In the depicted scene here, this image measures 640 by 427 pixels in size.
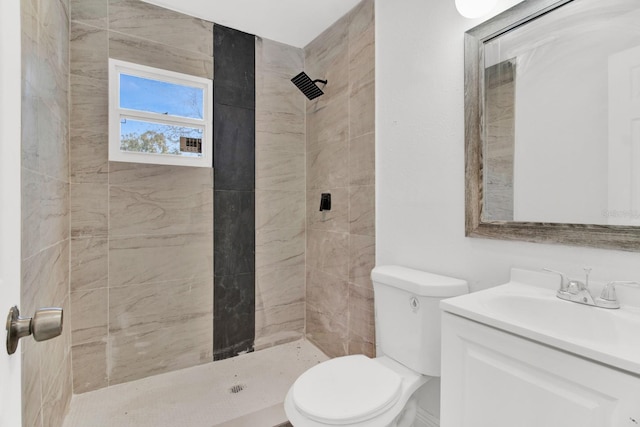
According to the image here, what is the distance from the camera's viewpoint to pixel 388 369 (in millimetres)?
1319

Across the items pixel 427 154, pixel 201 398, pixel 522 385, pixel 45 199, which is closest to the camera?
pixel 522 385

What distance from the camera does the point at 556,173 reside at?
1.11 m

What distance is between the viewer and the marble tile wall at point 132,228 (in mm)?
1750

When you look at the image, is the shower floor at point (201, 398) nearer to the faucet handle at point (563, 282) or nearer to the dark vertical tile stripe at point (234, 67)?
the faucet handle at point (563, 282)

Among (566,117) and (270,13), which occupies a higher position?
(270,13)

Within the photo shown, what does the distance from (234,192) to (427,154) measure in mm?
1312

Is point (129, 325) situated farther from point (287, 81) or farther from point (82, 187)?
point (287, 81)

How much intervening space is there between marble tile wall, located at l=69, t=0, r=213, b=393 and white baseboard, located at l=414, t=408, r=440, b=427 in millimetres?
1380

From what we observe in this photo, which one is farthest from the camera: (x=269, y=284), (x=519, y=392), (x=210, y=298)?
(x=269, y=284)

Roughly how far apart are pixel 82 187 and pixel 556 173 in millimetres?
2252

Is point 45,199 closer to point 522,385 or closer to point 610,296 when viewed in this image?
point 522,385

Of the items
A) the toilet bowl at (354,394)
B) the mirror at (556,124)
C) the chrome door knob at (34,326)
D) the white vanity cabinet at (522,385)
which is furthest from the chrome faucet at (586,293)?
the chrome door knob at (34,326)

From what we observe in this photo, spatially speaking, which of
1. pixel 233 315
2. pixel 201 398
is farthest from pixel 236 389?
pixel 233 315
